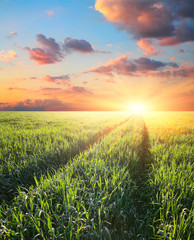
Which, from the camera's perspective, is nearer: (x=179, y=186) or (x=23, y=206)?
(x=23, y=206)

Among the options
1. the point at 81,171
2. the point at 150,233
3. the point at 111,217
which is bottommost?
the point at 150,233

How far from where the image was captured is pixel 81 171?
11.0 ft

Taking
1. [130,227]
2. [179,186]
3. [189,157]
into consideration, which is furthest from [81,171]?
[189,157]

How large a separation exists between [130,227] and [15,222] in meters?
1.75

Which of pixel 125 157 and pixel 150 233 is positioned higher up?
pixel 125 157

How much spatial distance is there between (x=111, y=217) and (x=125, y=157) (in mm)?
2566

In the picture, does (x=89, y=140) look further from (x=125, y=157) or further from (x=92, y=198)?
(x=92, y=198)

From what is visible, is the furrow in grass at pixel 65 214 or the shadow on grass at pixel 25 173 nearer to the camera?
the furrow in grass at pixel 65 214

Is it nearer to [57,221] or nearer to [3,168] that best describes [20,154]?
[3,168]

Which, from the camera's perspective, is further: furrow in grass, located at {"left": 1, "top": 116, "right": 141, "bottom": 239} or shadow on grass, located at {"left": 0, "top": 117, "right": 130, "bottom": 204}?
shadow on grass, located at {"left": 0, "top": 117, "right": 130, "bottom": 204}

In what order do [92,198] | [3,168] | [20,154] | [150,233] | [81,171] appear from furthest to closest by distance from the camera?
[20,154]
[3,168]
[81,171]
[92,198]
[150,233]

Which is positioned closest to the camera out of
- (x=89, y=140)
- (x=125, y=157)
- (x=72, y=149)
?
(x=125, y=157)

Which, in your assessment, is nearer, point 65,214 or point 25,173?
point 65,214

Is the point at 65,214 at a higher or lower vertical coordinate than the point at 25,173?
higher
